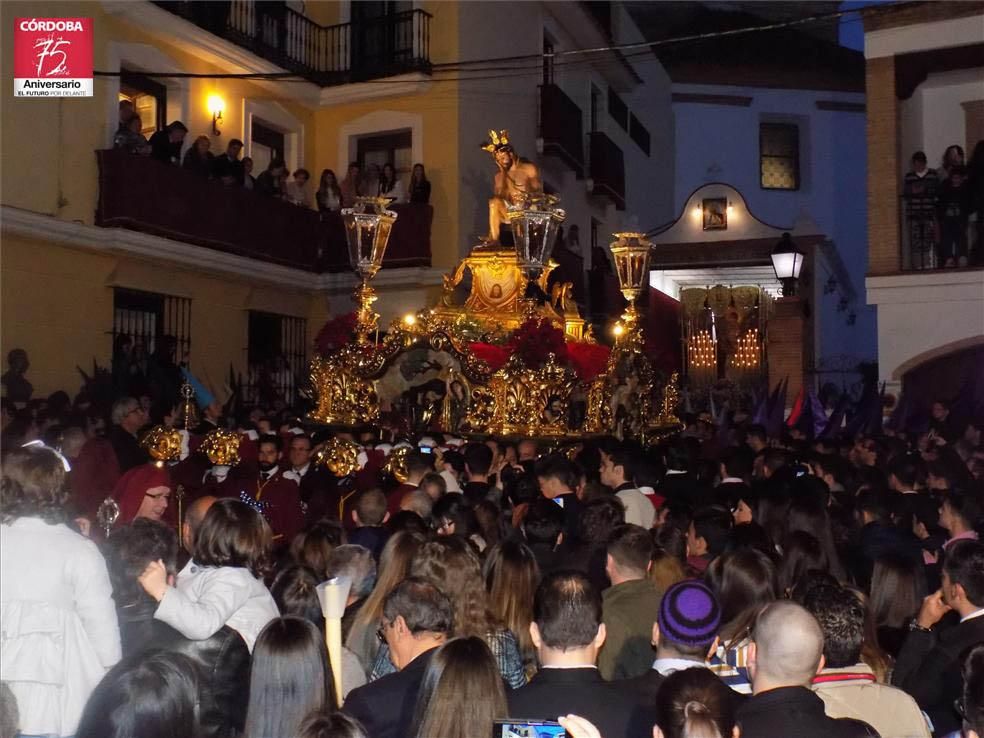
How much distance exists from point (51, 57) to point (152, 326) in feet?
13.9

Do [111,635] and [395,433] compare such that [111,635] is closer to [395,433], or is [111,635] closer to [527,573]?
[527,573]

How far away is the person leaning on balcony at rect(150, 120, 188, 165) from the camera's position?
16.9 m

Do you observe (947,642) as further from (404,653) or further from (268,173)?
(268,173)

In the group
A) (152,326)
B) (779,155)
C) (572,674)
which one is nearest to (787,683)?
(572,674)

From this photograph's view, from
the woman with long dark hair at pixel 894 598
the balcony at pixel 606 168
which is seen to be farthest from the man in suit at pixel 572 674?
the balcony at pixel 606 168

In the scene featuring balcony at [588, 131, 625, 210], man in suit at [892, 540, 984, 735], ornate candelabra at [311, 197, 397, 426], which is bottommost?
man in suit at [892, 540, 984, 735]

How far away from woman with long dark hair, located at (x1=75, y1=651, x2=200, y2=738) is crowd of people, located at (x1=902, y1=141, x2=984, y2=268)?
48.3ft

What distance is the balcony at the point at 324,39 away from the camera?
63.2 ft

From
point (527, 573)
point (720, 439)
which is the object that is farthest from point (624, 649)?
point (720, 439)

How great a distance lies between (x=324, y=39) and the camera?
2169 cm

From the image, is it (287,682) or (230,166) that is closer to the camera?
(287,682)

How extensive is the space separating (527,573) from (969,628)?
70.7 inches

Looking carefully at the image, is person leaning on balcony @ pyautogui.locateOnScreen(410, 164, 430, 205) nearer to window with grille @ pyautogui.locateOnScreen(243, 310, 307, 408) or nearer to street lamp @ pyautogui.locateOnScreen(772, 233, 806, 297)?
window with grille @ pyautogui.locateOnScreen(243, 310, 307, 408)

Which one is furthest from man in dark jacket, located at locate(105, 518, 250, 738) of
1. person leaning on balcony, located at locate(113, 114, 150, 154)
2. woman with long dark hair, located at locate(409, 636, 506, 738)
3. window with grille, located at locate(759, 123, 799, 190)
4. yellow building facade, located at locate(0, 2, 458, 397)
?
window with grille, located at locate(759, 123, 799, 190)
